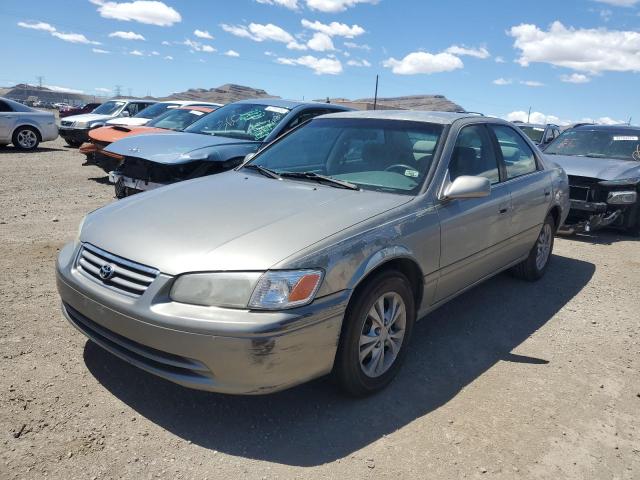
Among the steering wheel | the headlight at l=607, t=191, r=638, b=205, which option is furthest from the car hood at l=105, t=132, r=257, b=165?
the headlight at l=607, t=191, r=638, b=205

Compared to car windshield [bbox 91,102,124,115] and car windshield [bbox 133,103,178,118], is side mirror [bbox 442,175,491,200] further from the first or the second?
car windshield [bbox 91,102,124,115]

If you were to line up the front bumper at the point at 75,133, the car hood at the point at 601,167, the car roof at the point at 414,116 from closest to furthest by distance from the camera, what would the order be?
1. the car roof at the point at 414,116
2. the car hood at the point at 601,167
3. the front bumper at the point at 75,133

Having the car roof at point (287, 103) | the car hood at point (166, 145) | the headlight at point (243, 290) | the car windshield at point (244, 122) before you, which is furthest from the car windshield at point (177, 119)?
the headlight at point (243, 290)

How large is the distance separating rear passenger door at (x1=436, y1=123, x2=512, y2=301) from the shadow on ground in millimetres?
444

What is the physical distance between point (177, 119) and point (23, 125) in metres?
7.21

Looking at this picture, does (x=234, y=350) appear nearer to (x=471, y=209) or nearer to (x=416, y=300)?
(x=416, y=300)

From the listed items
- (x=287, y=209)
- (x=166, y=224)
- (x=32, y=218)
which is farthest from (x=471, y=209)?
(x=32, y=218)

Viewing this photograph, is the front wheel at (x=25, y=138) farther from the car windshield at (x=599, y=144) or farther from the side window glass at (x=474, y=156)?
the side window glass at (x=474, y=156)

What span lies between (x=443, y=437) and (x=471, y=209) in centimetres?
165

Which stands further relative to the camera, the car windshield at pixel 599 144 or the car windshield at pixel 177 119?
the car windshield at pixel 177 119

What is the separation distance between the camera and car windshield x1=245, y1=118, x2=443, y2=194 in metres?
3.56

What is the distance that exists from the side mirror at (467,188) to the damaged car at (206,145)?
3383 mm

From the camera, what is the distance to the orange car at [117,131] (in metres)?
7.10

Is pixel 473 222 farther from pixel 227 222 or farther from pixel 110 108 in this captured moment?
pixel 110 108
